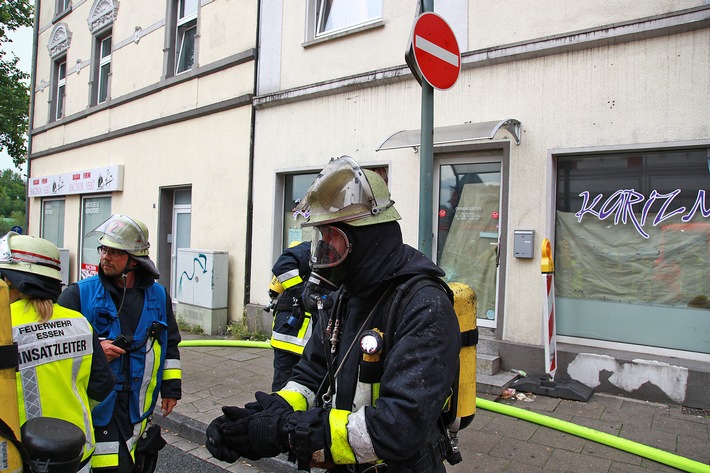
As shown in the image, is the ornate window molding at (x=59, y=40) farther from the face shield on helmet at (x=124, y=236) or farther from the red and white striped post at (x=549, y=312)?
the red and white striped post at (x=549, y=312)

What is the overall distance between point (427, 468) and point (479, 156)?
486 centimetres

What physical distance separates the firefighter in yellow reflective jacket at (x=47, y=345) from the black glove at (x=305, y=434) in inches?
46.7

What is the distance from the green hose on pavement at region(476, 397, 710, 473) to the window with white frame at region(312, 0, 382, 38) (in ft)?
17.5

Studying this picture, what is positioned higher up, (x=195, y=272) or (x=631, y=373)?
(x=195, y=272)

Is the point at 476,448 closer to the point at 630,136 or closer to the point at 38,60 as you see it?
the point at 630,136

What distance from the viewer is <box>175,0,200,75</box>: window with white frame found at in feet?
34.3

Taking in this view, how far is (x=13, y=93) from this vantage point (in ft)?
63.9

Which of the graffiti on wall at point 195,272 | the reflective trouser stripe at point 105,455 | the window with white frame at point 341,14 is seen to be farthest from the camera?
the graffiti on wall at point 195,272

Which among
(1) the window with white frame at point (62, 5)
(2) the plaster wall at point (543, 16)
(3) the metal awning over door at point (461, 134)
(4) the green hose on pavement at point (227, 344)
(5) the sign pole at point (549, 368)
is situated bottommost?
(4) the green hose on pavement at point (227, 344)

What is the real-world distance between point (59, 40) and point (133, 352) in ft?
52.6

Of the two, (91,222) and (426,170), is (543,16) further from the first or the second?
(91,222)

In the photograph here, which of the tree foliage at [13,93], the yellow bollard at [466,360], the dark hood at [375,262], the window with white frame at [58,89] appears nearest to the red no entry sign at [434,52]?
the yellow bollard at [466,360]

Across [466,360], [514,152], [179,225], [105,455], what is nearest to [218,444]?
[466,360]

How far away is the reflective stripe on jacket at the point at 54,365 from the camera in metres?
2.12
